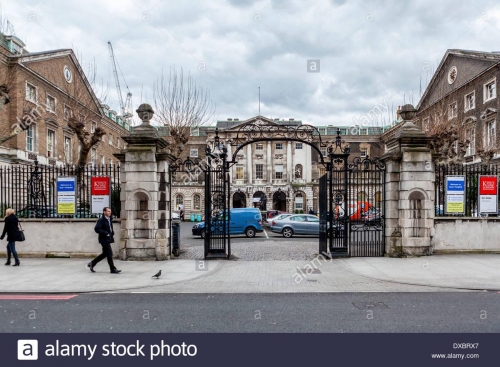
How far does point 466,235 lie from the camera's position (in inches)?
514

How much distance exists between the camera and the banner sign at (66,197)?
12641mm

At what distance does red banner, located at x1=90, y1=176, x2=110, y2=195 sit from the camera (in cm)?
1243

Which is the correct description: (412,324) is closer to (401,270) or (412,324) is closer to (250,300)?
(250,300)

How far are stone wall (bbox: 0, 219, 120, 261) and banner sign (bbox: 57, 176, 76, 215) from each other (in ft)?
1.12

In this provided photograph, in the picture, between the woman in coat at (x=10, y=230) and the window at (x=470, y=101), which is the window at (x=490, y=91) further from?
the woman in coat at (x=10, y=230)

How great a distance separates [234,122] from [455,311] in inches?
2560

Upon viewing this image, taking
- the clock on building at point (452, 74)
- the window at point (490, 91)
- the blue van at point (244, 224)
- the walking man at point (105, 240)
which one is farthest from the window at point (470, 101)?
the walking man at point (105, 240)

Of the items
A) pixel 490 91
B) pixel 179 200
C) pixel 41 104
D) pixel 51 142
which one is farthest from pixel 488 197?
pixel 179 200

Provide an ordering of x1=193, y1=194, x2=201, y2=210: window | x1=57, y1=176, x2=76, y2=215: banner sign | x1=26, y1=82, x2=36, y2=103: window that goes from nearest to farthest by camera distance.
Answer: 1. x1=57, y1=176, x2=76, y2=215: banner sign
2. x1=26, y1=82, x2=36, y2=103: window
3. x1=193, y1=194, x2=201, y2=210: window

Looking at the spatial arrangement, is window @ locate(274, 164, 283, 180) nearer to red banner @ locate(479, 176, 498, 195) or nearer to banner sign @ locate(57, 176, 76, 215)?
red banner @ locate(479, 176, 498, 195)

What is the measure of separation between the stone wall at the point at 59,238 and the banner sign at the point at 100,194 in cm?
52

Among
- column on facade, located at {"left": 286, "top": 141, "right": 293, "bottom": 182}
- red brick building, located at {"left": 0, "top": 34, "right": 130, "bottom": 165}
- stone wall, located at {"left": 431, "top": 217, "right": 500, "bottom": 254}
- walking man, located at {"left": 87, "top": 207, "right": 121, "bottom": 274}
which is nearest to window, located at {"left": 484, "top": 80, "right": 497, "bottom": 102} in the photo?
stone wall, located at {"left": 431, "top": 217, "right": 500, "bottom": 254}

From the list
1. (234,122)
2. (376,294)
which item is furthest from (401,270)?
(234,122)

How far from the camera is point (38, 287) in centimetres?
855
